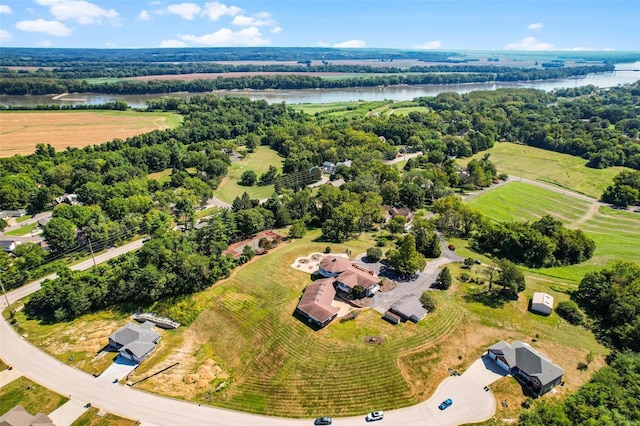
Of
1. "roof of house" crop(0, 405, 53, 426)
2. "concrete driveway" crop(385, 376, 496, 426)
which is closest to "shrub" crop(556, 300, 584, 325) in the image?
"concrete driveway" crop(385, 376, 496, 426)

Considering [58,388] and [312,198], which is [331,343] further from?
[312,198]

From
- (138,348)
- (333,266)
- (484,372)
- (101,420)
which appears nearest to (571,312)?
(484,372)

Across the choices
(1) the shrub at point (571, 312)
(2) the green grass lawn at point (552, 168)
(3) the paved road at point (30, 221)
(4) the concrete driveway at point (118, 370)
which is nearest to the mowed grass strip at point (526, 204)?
(2) the green grass lawn at point (552, 168)

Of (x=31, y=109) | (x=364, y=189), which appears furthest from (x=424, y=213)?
(x=31, y=109)

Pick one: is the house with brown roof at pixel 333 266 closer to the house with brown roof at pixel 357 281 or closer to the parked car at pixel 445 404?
Answer: the house with brown roof at pixel 357 281

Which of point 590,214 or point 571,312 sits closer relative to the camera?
point 571,312

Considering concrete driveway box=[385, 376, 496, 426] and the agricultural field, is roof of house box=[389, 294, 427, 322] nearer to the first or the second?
concrete driveway box=[385, 376, 496, 426]

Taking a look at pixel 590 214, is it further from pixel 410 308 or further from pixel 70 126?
pixel 70 126
